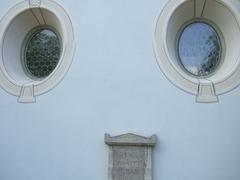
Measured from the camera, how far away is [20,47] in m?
5.93

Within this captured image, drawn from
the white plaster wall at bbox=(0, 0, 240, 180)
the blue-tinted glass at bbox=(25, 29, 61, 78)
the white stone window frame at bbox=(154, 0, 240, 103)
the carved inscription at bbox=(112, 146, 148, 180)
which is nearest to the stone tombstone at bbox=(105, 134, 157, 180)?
the carved inscription at bbox=(112, 146, 148, 180)

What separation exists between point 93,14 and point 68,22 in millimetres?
395

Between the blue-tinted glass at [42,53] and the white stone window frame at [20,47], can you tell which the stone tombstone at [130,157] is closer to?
the white stone window frame at [20,47]

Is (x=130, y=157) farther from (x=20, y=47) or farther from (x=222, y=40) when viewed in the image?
(x=20, y=47)

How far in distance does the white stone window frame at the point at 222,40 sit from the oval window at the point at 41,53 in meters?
1.70

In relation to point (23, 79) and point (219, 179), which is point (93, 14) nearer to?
point (23, 79)

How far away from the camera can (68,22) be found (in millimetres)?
5426

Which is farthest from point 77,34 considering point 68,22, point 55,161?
point 55,161

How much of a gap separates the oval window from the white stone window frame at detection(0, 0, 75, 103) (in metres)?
0.12

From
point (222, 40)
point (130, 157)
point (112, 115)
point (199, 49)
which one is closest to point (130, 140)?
point (130, 157)

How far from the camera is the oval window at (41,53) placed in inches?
228

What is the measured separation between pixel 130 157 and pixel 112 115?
65cm

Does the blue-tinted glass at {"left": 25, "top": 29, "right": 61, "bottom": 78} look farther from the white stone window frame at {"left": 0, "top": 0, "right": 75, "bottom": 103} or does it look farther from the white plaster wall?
the white plaster wall

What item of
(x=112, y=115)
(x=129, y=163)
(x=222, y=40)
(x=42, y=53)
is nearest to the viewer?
(x=129, y=163)
